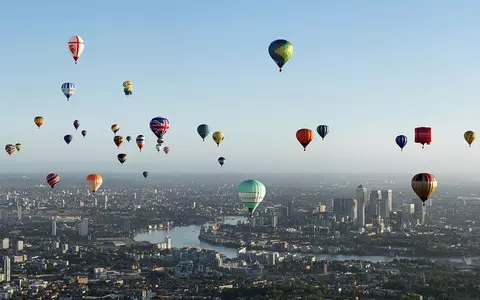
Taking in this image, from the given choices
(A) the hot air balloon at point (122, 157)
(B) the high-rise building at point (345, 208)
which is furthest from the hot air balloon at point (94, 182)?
(B) the high-rise building at point (345, 208)

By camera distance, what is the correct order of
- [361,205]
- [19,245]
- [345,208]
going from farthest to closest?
[345,208]
[361,205]
[19,245]

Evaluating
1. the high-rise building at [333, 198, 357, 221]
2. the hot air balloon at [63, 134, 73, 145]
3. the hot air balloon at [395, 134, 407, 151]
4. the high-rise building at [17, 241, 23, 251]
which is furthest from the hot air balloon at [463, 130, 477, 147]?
the high-rise building at [333, 198, 357, 221]

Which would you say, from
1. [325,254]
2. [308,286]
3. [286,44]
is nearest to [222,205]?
[325,254]

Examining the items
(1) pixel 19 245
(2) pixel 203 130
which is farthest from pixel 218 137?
(1) pixel 19 245

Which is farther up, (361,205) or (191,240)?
(361,205)

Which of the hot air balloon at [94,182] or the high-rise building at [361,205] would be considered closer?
the hot air balloon at [94,182]

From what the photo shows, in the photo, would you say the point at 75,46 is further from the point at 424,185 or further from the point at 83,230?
the point at 83,230

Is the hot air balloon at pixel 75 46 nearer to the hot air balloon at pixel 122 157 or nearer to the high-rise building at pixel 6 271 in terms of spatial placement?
the hot air balloon at pixel 122 157
